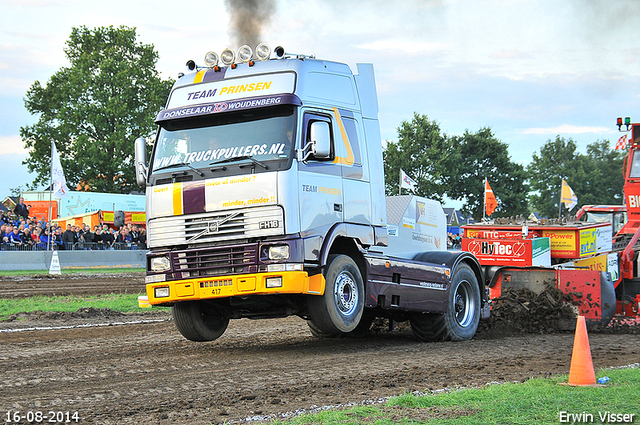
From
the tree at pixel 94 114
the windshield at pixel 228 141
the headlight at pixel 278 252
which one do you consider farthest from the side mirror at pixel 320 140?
the tree at pixel 94 114

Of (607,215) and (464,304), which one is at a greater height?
(607,215)

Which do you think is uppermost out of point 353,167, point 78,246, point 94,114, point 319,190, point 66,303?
point 94,114

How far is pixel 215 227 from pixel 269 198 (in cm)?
76

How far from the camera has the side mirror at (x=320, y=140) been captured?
807cm

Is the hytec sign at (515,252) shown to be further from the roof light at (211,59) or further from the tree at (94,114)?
the tree at (94,114)

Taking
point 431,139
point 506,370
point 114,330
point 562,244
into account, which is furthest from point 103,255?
point 431,139

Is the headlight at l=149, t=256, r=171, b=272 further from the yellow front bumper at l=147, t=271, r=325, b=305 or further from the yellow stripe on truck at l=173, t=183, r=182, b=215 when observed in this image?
the yellow stripe on truck at l=173, t=183, r=182, b=215

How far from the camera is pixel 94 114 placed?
167 feet

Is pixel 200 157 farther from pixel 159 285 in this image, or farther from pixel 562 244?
pixel 562 244

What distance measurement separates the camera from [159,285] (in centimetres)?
837

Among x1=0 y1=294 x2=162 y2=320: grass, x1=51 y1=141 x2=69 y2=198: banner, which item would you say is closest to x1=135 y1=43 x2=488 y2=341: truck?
x1=0 y1=294 x2=162 y2=320: grass

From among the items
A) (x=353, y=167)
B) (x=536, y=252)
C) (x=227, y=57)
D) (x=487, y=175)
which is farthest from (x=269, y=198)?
(x=487, y=175)

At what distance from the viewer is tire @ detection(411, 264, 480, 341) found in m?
10.1

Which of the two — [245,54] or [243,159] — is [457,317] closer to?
[243,159]
